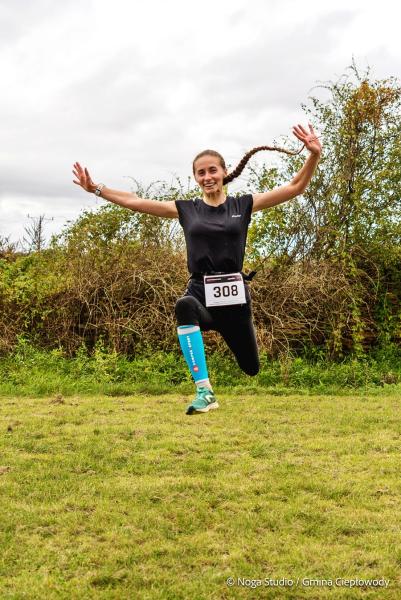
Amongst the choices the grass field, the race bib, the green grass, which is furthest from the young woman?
the green grass

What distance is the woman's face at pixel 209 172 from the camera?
4691 mm

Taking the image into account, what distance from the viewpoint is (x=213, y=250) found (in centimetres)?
456

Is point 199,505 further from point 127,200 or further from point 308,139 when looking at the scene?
point 308,139

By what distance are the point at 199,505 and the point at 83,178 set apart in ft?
7.78

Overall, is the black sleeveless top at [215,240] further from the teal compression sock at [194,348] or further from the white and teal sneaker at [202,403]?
the white and teal sneaker at [202,403]

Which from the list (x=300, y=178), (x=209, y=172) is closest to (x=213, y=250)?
(x=209, y=172)

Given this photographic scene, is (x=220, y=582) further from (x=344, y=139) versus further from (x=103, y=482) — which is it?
(x=344, y=139)

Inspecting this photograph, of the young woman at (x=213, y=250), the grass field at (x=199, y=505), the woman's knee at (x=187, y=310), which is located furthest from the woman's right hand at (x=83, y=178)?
the grass field at (x=199, y=505)

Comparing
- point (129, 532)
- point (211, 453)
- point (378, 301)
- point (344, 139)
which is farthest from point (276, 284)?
point (129, 532)

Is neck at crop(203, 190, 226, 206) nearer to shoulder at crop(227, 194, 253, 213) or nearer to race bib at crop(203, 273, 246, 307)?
shoulder at crop(227, 194, 253, 213)

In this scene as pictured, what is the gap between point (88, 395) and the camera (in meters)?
8.91

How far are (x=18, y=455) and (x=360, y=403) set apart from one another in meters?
4.29

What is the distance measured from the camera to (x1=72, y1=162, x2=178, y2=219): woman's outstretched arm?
485cm

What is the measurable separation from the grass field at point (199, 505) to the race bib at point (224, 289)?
1336mm
